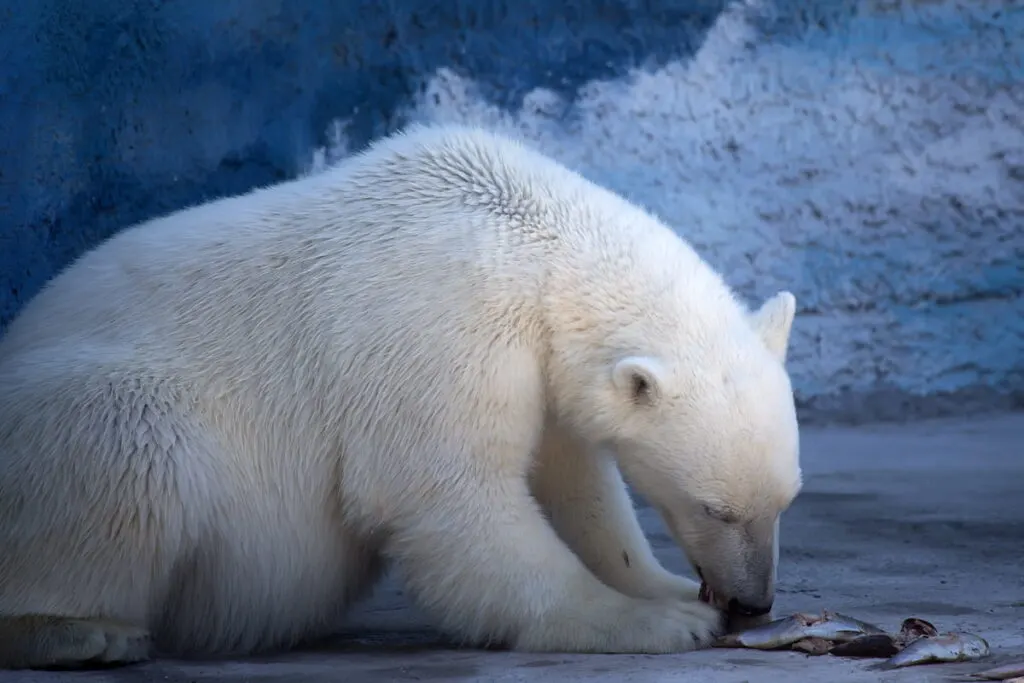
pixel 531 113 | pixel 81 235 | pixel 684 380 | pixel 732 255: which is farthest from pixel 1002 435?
pixel 81 235

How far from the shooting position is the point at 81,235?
5453 mm

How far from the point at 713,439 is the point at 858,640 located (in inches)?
20.9

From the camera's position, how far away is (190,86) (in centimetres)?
557

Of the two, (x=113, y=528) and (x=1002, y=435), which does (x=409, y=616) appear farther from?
(x=1002, y=435)

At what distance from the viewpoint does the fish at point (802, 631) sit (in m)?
3.41

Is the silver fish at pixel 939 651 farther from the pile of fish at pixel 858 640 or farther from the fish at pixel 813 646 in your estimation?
the fish at pixel 813 646

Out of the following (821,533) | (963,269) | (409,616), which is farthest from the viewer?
(963,269)

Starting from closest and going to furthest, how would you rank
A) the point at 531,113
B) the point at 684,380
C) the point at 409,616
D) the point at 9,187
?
the point at 684,380, the point at 409,616, the point at 9,187, the point at 531,113

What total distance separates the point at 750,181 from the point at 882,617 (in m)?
2.92

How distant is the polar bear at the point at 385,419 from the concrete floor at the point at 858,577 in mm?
161

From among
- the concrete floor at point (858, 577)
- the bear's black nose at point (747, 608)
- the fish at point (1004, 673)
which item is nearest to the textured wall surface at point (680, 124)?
the concrete floor at point (858, 577)

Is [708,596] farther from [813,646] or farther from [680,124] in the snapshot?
[680,124]

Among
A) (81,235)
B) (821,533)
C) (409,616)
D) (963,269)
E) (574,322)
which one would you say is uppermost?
(963,269)

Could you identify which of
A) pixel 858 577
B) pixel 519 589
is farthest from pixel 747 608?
pixel 858 577
